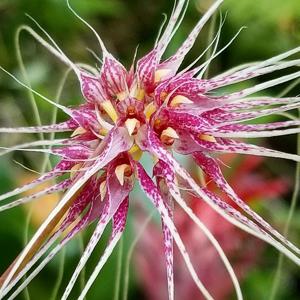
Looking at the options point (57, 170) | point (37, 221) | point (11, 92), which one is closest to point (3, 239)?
point (37, 221)

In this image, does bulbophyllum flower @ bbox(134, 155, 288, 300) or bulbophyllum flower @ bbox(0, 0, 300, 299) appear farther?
bulbophyllum flower @ bbox(134, 155, 288, 300)

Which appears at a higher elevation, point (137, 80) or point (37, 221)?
point (137, 80)

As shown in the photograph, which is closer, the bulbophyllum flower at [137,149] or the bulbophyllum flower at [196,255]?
the bulbophyllum flower at [137,149]

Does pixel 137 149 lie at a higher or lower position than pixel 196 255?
higher

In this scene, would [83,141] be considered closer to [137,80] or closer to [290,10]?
[137,80]

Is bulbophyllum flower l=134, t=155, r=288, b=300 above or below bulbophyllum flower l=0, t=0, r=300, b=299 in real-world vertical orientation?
below

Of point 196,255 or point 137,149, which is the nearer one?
point 137,149

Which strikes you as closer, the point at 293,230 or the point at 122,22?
the point at 293,230

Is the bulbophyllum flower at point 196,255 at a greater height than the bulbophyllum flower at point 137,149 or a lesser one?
lesser
